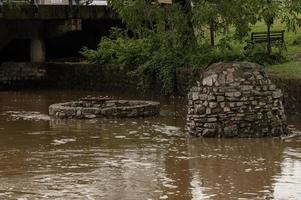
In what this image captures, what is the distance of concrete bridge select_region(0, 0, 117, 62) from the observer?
32.6 meters

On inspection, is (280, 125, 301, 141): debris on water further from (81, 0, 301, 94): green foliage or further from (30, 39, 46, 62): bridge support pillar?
(30, 39, 46, 62): bridge support pillar

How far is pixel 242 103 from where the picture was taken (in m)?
17.5

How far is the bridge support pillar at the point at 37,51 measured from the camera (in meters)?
36.5

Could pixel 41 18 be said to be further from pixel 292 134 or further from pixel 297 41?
pixel 292 134

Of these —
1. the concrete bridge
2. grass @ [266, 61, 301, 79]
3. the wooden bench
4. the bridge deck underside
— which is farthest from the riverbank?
the wooden bench

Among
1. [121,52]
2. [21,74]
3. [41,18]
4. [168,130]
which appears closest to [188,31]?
[121,52]

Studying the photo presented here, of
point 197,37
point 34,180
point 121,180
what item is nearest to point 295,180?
point 121,180

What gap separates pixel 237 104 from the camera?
1744cm

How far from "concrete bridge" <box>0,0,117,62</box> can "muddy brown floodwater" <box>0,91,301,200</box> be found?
12199 millimetres

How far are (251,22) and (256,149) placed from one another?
8.47 meters

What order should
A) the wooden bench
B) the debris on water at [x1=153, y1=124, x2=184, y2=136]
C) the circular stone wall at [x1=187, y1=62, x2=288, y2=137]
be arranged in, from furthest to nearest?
1. the wooden bench
2. the debris on water at [x1=153, y1=124, x2=184, y2=136]
3. the circular stone wall at [x1=187, y1=62, x2=288, y2=137]

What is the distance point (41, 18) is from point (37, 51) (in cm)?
372

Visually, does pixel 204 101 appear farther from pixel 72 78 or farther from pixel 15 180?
pixel 72 78

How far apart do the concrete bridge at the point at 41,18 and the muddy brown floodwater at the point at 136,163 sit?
12199 mm
